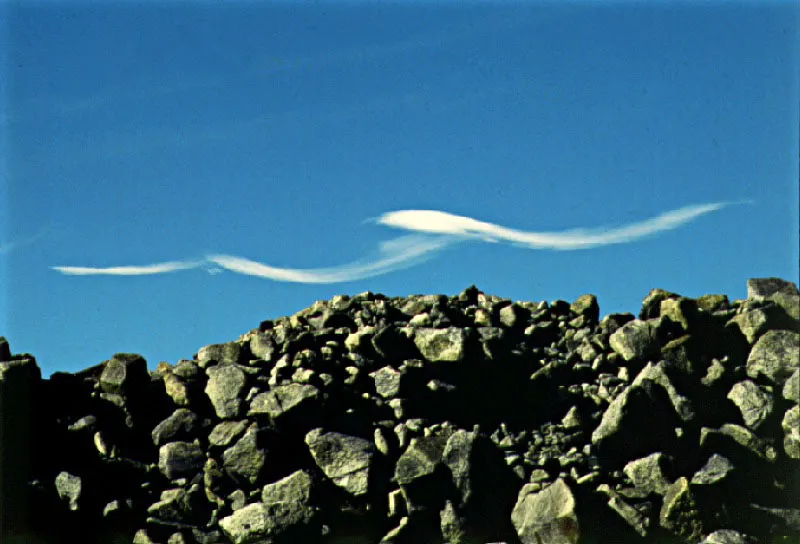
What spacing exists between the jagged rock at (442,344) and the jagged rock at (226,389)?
4305 mm

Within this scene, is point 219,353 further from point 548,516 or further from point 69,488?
point 548,516

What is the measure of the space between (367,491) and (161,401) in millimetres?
5737

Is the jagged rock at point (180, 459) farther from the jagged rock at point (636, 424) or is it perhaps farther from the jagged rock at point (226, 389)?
the jagged rock at point (636, 424)

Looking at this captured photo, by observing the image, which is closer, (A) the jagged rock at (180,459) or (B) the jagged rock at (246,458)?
(B) the jagged rock at (246,458)

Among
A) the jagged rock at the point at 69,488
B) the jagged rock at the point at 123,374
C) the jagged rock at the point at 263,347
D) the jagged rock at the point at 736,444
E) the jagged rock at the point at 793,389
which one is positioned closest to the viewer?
the jagged rock at the point at 69,488

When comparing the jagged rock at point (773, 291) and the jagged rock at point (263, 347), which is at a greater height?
the jagged rock at point (263, 347)

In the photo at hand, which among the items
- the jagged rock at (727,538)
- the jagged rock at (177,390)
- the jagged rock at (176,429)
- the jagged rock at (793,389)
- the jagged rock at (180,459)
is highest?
the jagged rock at (177,390)

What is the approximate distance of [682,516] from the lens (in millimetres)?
17359

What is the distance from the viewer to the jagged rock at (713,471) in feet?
59.7

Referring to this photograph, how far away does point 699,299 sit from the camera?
75.8 feet

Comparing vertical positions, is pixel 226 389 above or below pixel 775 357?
above

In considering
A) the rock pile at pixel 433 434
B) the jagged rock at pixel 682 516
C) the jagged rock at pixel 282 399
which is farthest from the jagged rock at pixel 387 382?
the jagged rock at pixel 682 516

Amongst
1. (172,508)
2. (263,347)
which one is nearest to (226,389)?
(263,347)

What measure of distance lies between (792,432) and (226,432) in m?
12.4
